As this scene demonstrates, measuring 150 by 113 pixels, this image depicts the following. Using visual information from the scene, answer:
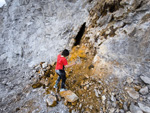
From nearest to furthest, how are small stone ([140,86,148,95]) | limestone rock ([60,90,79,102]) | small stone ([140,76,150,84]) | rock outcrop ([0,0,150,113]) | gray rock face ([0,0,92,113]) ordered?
small stone ([140,86,148,95])
small stone ([140,76,150,84])
rock outcrop ([0,0,150,113])
limestone rock ([60,90,79,102])
gray rock face ([0,0,92,113])

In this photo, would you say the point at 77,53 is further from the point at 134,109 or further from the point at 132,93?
the point at 134,109

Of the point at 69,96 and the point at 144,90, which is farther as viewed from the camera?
the point at 69,96

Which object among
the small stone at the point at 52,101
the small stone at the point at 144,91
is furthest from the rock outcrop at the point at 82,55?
the small stone at the point at 52,101

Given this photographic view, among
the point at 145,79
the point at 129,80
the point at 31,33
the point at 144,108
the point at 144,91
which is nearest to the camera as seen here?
the point at 144,108

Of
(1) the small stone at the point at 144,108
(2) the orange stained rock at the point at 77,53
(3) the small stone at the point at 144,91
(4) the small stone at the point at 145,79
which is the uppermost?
(2) the orange stained rock at the point at 77,53

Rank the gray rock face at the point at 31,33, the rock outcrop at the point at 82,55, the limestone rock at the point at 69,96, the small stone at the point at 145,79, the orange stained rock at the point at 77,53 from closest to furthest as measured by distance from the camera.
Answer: the small stone at the point at 145,79
the rock outcrop at the point at 82,55
the limestone rock at the point at 69,96
the orange stained rock at the point at 77,53
the gray rock face at the point at 31,33

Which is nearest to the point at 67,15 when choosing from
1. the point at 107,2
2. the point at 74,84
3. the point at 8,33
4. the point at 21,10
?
the point at 107,2

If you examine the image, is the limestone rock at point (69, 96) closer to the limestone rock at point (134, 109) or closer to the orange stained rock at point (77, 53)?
the limestone rock at point (134, 109)

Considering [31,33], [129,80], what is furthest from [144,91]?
[31,33]

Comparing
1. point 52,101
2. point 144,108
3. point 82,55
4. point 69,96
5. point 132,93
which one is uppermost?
point 82,55

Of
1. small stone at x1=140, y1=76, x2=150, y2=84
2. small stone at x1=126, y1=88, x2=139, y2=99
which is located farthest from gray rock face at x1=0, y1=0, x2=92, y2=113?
small stone at x1=140, y1=76, x2=150, y2=84

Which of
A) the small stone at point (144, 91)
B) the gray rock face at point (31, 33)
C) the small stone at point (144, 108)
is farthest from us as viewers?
the gray rock face at point (31, 33)

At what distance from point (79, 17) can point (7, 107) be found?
8334 millimetres

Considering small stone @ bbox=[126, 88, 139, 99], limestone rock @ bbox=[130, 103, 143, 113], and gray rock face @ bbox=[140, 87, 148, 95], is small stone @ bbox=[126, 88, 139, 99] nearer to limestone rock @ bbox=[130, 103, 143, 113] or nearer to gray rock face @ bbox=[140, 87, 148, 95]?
gray rock face @ bbox=[140, 87, 148, 95]
